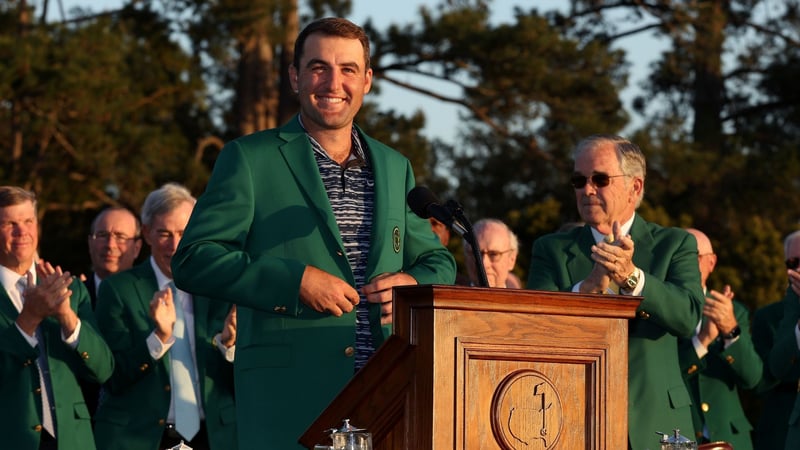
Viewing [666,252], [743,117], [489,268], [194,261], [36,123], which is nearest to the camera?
[194,261]

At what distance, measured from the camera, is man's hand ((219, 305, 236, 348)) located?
7.16 metres

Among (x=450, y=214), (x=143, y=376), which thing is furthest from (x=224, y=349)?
(x=450, y=214)

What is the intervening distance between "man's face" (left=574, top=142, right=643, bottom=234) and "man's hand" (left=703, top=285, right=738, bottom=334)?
197 cm

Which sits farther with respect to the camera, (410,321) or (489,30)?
(489,30)

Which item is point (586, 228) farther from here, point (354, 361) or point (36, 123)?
point (36, 123)

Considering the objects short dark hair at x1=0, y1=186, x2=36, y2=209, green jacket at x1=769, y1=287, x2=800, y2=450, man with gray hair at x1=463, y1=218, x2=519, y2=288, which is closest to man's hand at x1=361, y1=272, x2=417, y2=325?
short dark hair at x1=0, y1=186, x2=36, y2=209

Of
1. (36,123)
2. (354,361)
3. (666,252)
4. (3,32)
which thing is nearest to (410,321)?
(354,361)

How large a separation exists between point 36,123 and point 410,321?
16561mm

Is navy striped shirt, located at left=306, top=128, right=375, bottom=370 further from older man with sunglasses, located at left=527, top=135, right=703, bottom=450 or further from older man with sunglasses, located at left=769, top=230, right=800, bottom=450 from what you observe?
older man with sunglasses, located at left=769, top=230, right=800, bottom=450

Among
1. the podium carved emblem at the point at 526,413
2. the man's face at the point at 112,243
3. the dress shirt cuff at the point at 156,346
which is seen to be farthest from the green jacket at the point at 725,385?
the podium carved emblem at the point at 526,413

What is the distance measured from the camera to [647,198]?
23.2 meters

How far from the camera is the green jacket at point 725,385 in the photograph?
8578 millimetres

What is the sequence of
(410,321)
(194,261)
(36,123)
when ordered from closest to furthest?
(410,321) → (194,261) → (36,123)

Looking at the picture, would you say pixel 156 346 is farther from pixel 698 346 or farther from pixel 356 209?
pixel 698 346
